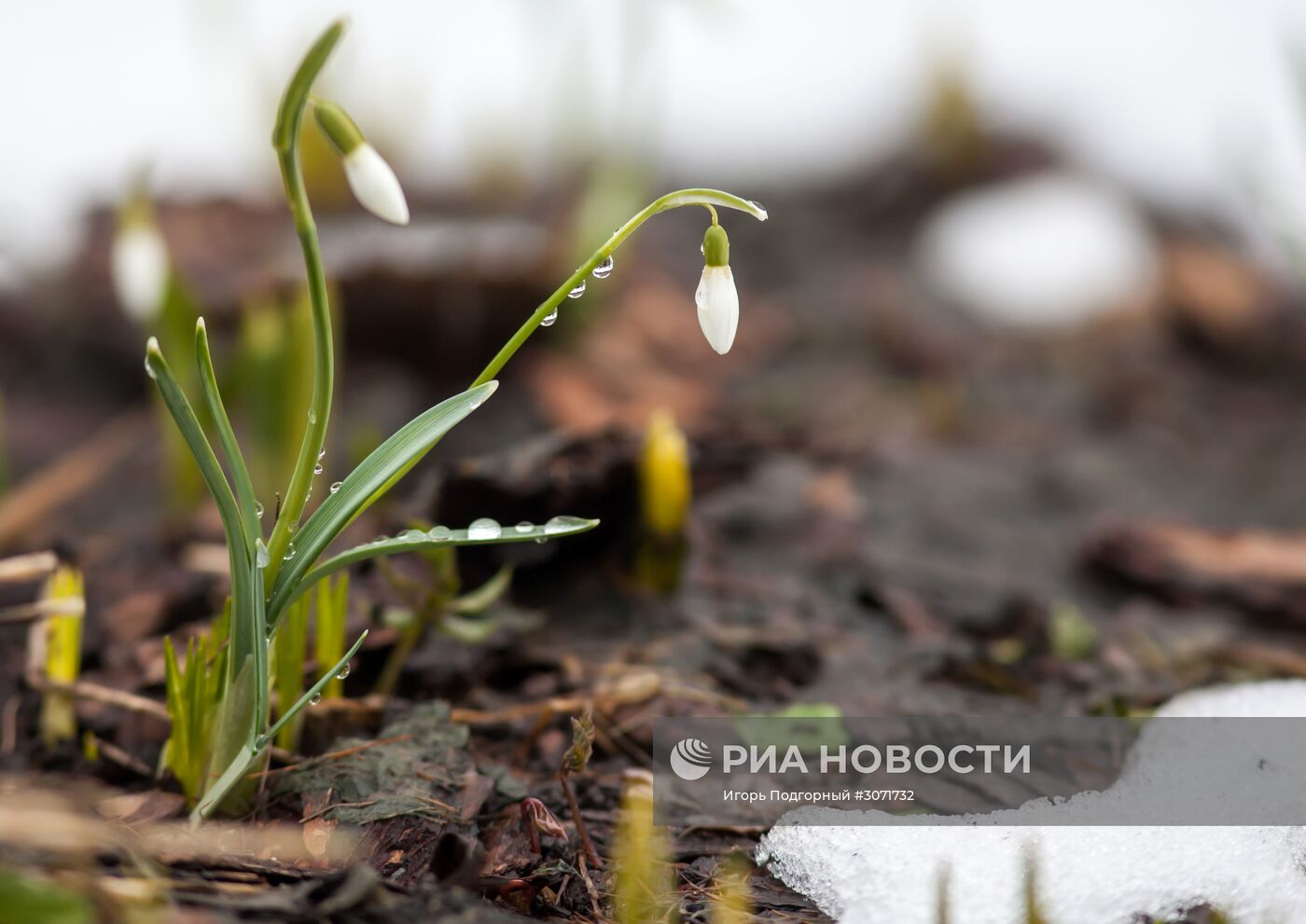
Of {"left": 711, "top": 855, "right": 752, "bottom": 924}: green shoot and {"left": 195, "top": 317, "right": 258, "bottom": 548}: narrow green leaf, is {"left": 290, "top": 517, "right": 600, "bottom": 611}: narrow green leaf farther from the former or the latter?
{"left": 711, "top": 855, "right": 752, "bottom": 924}: green shoot

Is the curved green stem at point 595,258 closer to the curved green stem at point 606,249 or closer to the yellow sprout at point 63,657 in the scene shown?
the curved green stem at point 606,249

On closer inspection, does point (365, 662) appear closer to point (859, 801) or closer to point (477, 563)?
point (477, 563)

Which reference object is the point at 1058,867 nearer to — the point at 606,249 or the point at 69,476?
the point at 606,249

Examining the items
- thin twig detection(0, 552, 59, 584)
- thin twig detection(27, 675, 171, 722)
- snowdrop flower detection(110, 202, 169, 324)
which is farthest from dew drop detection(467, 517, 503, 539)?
snowdrop flower detection(110, 202, 169, 324)

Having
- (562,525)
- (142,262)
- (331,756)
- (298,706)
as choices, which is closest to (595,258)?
(562,525)

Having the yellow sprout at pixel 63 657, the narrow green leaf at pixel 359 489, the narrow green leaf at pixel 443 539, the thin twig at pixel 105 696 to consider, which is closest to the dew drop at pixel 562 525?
the narrow green leaf at pixel 443 539

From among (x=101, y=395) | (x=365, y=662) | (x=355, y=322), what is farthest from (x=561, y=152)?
(x=365, y=662)
